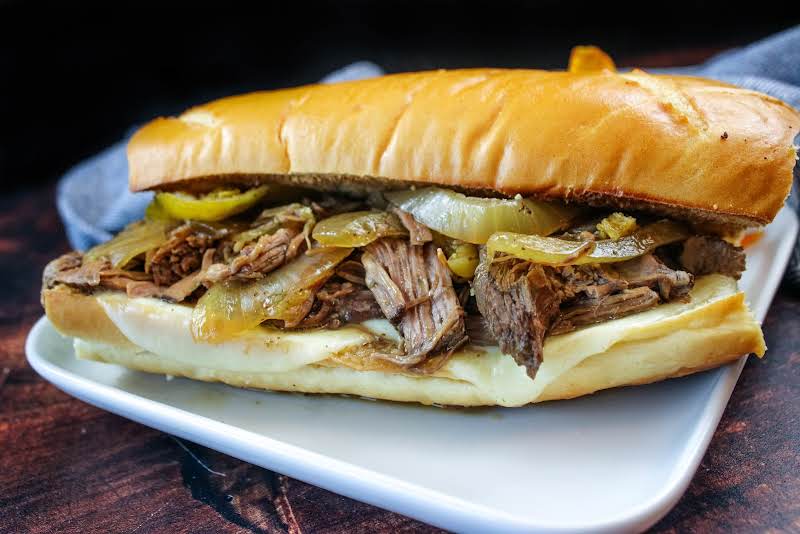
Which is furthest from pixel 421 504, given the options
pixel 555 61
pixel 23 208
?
pixel 555 61

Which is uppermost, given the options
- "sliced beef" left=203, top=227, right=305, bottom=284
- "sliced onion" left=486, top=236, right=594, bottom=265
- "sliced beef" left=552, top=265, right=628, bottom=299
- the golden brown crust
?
"sliced onion" left=486, top=236, right=594, bottom=265

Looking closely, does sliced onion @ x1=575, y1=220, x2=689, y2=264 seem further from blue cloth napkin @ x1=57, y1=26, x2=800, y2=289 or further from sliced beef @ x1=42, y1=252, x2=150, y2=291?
sliced beef @ x1=42, y1=252, x2=150, y2=291

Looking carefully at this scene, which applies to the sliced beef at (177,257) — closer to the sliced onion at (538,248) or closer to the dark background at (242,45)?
the sliced onion at (538,248)

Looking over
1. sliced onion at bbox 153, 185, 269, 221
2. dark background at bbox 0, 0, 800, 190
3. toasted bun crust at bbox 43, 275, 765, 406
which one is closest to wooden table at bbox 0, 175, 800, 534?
toasted bun crust at bbox 43, 275, 765, 406

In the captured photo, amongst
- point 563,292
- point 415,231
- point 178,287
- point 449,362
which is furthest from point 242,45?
point 563,292

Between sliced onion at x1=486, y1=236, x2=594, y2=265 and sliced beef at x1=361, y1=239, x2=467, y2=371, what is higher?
sliced onion at x1=486, y1=236, x2=594, y2=265

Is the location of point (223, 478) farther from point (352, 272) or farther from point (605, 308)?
point (605, 308)
